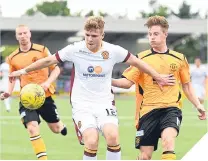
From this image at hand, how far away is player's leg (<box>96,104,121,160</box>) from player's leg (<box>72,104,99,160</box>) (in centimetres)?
9

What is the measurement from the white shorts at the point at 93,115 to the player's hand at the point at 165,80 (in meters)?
0.68

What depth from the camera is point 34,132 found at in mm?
10914

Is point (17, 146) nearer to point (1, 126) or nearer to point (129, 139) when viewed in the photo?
point (129, 139)

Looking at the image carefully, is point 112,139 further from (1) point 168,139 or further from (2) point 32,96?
(2) point 32,96

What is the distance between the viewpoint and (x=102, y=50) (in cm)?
896

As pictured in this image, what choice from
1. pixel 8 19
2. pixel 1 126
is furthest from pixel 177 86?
pixel 8 19

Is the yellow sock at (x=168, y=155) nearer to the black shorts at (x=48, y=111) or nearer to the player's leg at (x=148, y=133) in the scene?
the player's leg at (x=148, y=133)

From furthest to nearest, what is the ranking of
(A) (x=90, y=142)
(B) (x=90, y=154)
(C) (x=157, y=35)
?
(C) (x=157, y=35), (B) (x=90, y=154), (A) (x=90, y=142)

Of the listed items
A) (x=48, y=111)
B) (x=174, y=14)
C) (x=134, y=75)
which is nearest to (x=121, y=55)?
(x=134, y=75)

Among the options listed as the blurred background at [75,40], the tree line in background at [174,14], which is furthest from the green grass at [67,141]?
the tree line in background at [174,14]

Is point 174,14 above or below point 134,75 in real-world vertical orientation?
above

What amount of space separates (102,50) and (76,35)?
144 ft

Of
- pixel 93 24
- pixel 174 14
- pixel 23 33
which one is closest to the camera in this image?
pixel 93 24

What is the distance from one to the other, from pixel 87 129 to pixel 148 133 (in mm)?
879
